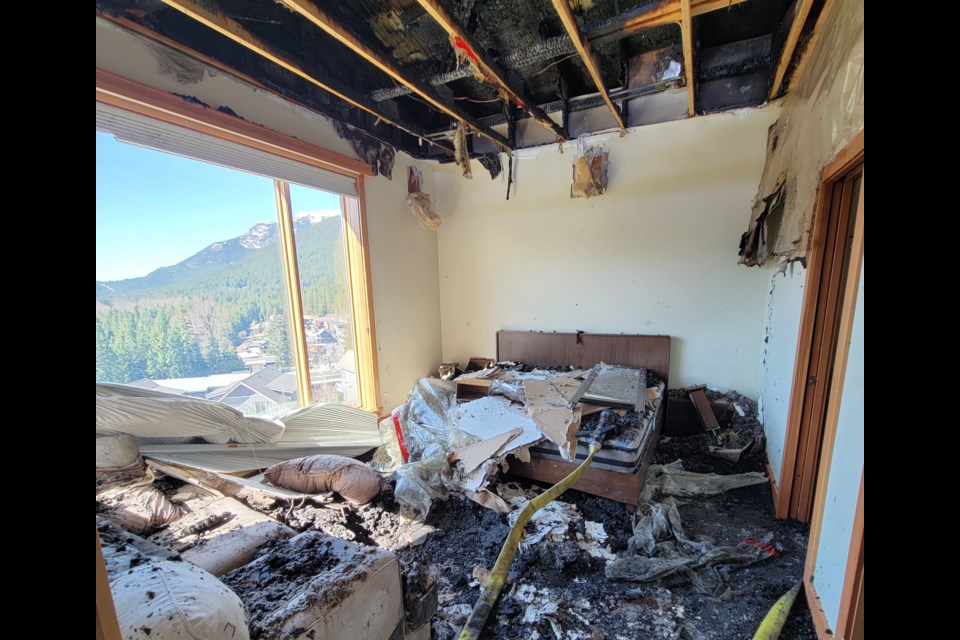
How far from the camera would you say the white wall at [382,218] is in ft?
5.70

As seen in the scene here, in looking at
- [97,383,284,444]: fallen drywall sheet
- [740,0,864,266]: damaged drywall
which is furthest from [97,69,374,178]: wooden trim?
[740,0,864,266]: damaged drywall

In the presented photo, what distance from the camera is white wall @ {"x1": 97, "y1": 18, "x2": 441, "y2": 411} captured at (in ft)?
5.70

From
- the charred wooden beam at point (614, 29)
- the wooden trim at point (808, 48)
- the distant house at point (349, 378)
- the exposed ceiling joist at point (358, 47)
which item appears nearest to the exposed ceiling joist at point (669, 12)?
the charred wooden beam at point (614, 29)

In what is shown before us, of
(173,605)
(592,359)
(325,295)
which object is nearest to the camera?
(173,605)

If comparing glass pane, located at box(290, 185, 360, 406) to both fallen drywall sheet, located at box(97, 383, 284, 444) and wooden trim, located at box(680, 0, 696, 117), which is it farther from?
wooden trim, located at box(680, 0, 696, 117)

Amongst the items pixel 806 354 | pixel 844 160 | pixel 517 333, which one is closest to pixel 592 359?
pixel 517 333

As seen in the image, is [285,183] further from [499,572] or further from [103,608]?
[499,572]

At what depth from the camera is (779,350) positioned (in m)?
2.25

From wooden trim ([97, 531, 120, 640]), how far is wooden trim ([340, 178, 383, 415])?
2706mm

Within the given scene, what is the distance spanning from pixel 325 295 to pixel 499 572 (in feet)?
7.50

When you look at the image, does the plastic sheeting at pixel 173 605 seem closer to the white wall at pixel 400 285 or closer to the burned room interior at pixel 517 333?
the burned room interior at pixel 517 333

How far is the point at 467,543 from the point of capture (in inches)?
73.3

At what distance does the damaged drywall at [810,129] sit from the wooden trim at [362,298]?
289cm

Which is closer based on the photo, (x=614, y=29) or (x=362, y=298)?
(x=614, y=29)
